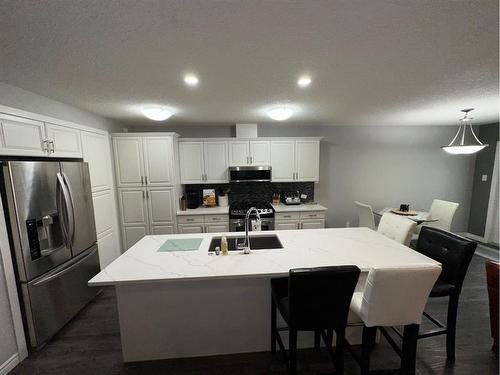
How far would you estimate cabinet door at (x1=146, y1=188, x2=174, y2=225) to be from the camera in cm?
347

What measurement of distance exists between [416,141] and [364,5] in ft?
14.5

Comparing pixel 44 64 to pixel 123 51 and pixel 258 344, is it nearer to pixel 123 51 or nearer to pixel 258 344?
pixel 123 51

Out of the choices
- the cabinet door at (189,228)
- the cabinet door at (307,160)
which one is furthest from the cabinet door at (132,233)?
the cabinet door at (307,160)

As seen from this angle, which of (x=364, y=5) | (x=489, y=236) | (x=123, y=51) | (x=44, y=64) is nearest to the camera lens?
(x=364, y=5)

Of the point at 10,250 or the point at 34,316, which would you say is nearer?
the point at 10,250

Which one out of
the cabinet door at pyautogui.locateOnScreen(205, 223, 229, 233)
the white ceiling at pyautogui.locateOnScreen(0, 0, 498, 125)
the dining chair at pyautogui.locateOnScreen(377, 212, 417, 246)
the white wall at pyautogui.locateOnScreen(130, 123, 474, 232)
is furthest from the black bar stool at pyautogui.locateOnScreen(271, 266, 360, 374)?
the white wall at pyautogui.locateOnScreen(130, 123, 474, 232)

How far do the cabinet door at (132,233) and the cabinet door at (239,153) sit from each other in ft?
6.26

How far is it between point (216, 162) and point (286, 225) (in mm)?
1735

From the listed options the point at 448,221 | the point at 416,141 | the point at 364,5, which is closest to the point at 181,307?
the point at 364,5

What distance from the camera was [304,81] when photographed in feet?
6.23

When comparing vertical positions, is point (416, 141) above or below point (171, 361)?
above

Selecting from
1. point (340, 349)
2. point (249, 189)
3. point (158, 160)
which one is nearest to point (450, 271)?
point (340, 349)

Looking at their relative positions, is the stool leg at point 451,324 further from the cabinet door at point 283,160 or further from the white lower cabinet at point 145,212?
the white lower cabinet at point 145,212

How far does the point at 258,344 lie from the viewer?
1813 mm
